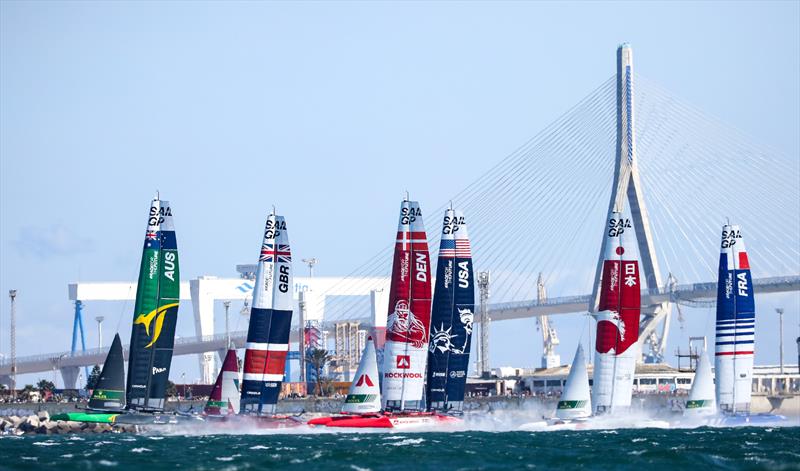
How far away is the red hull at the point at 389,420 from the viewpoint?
55.8 m

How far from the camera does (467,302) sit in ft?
193

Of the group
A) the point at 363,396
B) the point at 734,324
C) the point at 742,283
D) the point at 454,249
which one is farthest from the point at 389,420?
the point at 742,283

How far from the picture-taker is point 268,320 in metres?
58.7

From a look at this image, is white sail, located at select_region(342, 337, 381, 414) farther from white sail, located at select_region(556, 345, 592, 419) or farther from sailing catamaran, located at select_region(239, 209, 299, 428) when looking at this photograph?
white sail, located at select_region(556, 345, 592, 419)

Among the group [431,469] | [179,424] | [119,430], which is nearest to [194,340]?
[119,430]

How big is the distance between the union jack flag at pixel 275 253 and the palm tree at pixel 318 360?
45.7 meters

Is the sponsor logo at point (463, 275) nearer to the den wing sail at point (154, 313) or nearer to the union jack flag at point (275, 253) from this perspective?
the union jack flag at point (275, 253)

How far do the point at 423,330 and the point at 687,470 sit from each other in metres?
21.4

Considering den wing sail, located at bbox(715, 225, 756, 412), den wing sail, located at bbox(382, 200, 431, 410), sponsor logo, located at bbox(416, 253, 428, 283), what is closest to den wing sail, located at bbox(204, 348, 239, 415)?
den wing sail, located at bbox(382, 200, 431, 410)

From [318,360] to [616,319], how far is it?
51.3m

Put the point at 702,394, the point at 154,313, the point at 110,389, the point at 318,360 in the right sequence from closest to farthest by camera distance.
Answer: the point at 154,313
the point at 110,389
the point at 702,394
the point at 318,360

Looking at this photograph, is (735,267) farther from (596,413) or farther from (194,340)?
(194,340)

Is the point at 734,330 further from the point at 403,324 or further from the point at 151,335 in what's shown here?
the point at 151,335

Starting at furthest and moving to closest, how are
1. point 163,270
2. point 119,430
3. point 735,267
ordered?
point 119,430
point 735,267
point 163,270
